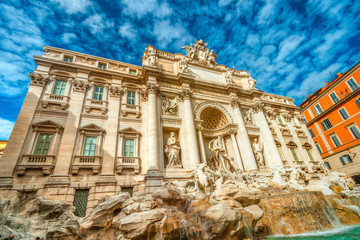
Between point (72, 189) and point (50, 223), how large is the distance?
2.04 metres

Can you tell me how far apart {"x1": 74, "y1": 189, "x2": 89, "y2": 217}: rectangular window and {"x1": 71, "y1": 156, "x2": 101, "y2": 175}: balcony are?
1270mm

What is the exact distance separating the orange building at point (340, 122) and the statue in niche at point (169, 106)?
23728mm

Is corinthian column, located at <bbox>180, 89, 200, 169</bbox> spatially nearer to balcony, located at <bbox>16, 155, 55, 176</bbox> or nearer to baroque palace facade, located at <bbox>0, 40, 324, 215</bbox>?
baroque palace facade, located at <bbox>0, 40, 324, 215</bbox>

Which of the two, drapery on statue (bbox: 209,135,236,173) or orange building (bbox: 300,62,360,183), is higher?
orange building (bbox: 300,62,360,183)

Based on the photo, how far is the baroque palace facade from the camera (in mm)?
11172

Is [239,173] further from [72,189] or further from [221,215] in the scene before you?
[72,189]

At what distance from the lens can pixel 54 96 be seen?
13539 mm

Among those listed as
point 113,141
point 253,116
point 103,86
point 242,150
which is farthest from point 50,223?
point 253,116

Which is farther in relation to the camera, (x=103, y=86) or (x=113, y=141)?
(x=103, y=86)

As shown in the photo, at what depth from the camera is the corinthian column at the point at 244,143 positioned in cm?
1658

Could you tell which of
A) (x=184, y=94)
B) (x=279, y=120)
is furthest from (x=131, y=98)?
(x=279, y=120)

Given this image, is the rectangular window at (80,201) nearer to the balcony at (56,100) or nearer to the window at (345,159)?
the balcony at (56,100)

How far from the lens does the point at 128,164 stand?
12.9m

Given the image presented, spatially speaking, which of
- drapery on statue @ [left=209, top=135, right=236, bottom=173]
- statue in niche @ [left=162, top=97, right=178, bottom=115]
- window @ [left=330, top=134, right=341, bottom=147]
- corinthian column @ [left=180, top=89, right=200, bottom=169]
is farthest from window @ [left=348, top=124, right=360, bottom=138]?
statue in niche @ [left=162, top=97, right=178, bottom=115]
